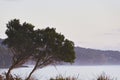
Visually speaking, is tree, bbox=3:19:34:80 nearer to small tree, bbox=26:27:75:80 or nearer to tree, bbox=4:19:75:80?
tree, bbox=4:19:75:80

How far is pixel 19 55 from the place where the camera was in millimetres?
25297

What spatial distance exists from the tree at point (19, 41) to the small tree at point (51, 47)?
53cm

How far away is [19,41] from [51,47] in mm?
2094

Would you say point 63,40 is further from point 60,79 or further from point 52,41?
point 60,79

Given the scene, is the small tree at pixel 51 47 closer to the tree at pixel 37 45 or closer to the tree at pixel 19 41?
the tree at pixel 37 45

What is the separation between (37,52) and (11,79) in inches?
97.6

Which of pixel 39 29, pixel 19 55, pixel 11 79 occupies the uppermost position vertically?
pixel 39 29

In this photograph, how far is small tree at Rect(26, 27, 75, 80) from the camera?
82.6 ft

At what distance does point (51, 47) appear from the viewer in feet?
82.6

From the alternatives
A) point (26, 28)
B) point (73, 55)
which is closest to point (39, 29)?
point (26, 28)

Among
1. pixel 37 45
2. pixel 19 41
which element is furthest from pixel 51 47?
pixel 19 41

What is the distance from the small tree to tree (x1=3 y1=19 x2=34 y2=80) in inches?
20.8

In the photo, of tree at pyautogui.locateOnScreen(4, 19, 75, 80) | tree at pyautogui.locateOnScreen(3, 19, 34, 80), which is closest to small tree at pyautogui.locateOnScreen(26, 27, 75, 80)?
tree at pyautogui.locateOnScreen(4, 19, 75, 80)

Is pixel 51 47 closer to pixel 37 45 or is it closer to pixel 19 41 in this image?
pixel 37 45
